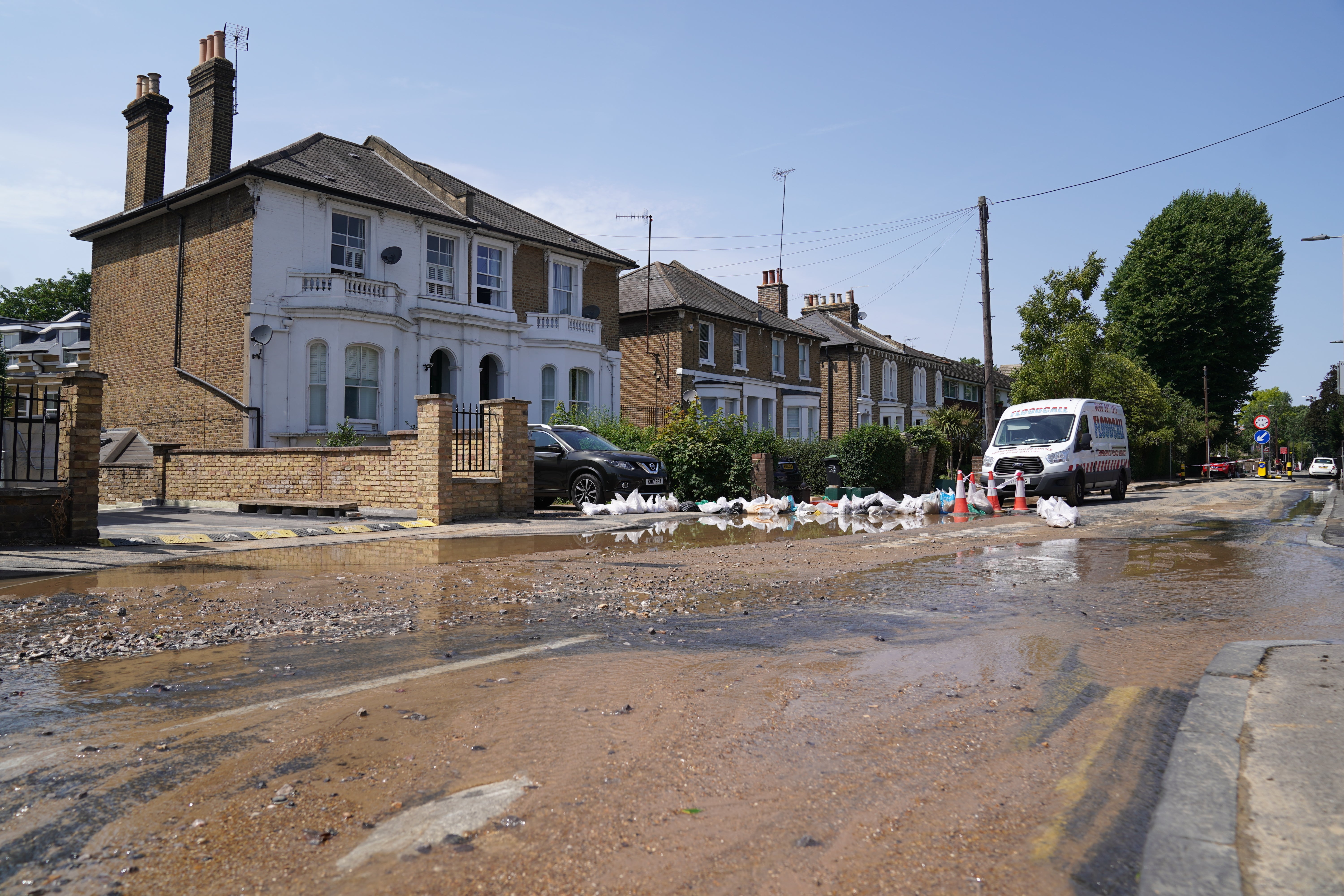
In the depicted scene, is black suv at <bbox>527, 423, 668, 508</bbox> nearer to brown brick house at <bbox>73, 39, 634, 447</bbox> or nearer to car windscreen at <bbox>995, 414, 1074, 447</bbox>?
brown brick house at <bbox>73, 39, 634, 447</bbox>

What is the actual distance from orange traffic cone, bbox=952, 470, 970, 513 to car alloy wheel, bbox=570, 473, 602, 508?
7030 mm

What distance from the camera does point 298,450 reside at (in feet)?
50.7

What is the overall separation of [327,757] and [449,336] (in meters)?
21.4

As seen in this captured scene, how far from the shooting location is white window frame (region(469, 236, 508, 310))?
25.0 meters


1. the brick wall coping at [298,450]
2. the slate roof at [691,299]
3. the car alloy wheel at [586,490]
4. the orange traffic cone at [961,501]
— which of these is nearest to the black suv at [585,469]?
the car alloy wheel at [586,490]

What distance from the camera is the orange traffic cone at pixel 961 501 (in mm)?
16734

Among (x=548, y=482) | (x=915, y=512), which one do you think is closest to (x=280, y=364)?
(x=548, y=482)

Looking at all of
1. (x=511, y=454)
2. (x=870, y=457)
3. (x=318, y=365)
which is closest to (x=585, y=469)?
(x=511, y=454)

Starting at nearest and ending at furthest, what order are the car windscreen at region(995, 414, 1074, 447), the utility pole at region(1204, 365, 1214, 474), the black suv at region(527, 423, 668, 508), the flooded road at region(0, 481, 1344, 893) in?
the flooded road at region(0, 481, 1344, 893) → the black suv at region(527, 423, 668, 508) → the car windscreen at region(995, 414, 1074, 447) → the utility pole at region(1204, 365, 1214, 474)

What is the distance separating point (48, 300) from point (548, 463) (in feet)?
217

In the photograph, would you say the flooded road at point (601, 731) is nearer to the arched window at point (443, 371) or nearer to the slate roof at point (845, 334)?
the arched window at point (443, 371)

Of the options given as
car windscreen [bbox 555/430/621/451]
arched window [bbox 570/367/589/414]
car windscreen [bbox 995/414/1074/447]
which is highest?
arched window [bbox 570/367/589/414]

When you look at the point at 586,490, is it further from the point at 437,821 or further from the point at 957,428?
the point at 957,428

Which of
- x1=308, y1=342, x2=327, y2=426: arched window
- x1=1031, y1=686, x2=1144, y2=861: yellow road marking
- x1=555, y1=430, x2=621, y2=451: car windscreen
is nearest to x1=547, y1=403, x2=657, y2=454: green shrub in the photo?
x1=555, y1=430, x2=621, y2=451: car windscreen
